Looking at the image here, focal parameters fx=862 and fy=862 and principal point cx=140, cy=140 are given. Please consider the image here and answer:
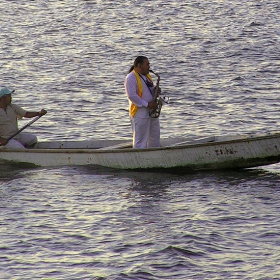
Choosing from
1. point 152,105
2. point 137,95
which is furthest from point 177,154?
point 137,95

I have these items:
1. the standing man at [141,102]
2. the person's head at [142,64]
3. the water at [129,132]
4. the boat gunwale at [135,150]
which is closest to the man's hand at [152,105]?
the standing man at [141,102]

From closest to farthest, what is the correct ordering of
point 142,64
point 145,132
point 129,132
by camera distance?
point 142,64, point 145,132, point 129,132

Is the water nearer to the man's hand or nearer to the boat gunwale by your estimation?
the boat gunwale

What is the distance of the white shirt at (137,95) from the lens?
12.3 meters

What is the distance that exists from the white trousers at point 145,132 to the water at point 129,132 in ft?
1.55

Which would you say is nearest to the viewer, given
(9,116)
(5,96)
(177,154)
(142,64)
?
(142,64)

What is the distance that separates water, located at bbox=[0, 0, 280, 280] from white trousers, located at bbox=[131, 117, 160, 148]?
47 centimetres

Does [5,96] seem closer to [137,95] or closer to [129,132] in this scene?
[137,95]

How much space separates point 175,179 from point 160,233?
2451mm

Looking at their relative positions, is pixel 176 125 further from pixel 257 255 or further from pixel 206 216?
pixel 257 255

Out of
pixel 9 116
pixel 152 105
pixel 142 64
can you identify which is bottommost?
pixel 9 116

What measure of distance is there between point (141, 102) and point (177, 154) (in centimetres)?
96

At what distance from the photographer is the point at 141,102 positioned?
12336 mm

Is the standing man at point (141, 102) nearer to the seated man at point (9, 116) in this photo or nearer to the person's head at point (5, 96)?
the seated man at point (9, 116)
